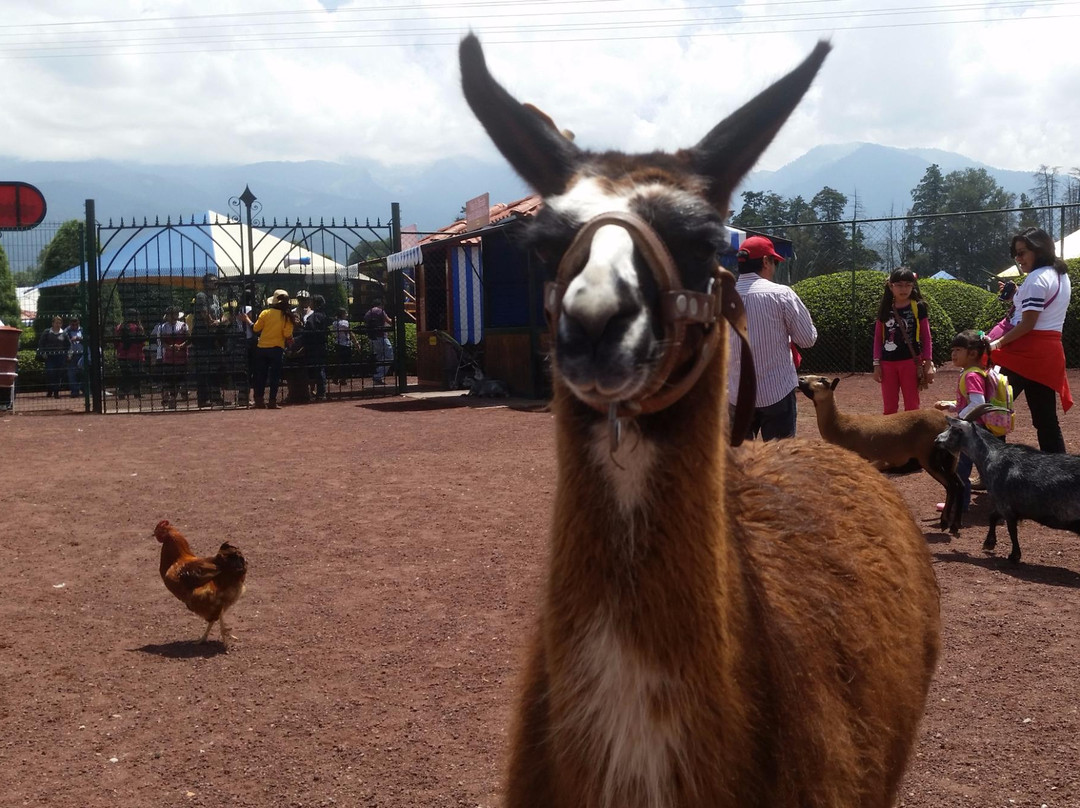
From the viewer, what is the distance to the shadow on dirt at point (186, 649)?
5.34 metres

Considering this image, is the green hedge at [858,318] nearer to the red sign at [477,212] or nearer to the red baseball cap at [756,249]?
the red sign at [477,212]

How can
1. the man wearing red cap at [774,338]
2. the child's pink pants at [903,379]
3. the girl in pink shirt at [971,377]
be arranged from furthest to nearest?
the child's pink pants at [903,379] < the girl in pink shirt at [971,377] < the man wearing red cap at [774,338]

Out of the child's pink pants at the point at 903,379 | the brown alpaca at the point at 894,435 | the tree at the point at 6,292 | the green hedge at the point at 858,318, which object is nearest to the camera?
the brown alpaca at the point at 894,435

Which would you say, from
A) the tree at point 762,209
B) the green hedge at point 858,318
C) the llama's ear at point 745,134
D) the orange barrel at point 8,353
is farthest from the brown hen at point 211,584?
the tree at point 762,209

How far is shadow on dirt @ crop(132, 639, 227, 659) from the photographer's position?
17.5 feet

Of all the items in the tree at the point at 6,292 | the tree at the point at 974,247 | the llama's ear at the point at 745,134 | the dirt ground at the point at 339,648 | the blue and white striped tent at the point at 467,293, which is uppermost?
the tree at the point at 974,247

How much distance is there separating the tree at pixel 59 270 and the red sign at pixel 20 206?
604 centimetres

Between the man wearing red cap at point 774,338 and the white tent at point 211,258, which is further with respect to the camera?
the white tent at point 211,258

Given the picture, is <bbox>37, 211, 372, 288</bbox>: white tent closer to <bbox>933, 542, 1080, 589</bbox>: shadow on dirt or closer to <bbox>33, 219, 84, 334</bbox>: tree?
<bbox>33, 219, 84, 334</bbox>: tree

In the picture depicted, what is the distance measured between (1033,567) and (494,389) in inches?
520

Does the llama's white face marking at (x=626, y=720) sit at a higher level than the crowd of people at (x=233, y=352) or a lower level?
lower

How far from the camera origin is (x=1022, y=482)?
663cm

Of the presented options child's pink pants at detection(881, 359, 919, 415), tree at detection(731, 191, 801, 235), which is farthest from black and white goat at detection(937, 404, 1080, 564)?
tree at detection(731, 191, 801, 235)

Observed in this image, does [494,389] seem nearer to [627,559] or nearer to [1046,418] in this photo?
[1046,418]
